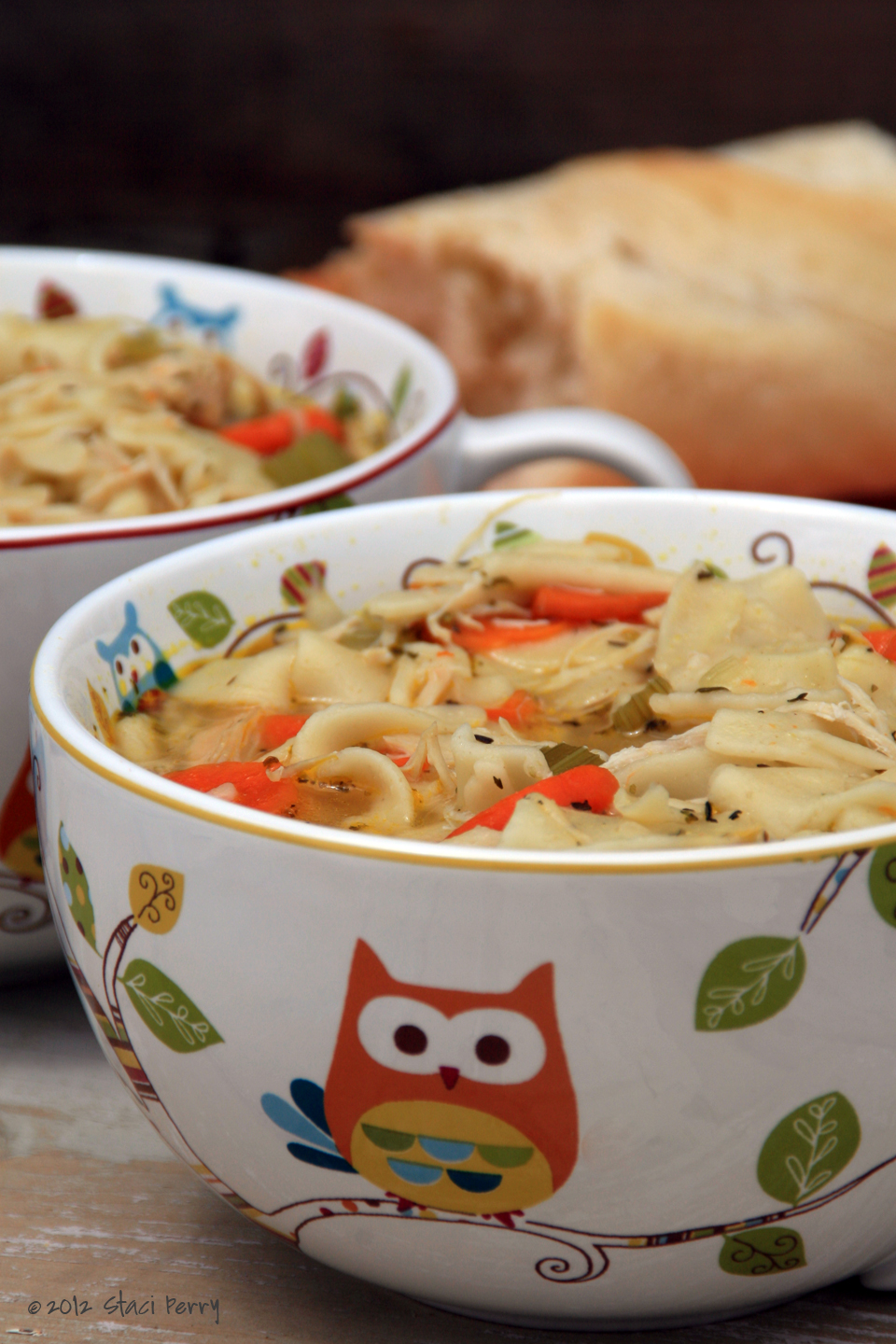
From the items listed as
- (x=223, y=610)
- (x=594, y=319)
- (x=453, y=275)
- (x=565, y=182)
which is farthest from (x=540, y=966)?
(x=565, y=182)

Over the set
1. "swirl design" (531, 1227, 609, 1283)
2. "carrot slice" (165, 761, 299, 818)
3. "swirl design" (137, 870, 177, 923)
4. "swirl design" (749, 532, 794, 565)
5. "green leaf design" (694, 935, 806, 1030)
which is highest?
"green leaf design" (694, 935, 806, 1030)

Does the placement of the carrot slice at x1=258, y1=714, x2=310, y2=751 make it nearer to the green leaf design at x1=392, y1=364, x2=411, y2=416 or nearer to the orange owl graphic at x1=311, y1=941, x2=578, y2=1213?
the orange owl graphic at x1=311, y1=941, x2=578, y2=1213

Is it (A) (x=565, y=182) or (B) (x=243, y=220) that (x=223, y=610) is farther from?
(B) (x=243, y=220)

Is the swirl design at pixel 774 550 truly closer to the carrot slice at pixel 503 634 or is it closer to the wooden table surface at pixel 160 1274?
the carrot slice at pixel 503 634

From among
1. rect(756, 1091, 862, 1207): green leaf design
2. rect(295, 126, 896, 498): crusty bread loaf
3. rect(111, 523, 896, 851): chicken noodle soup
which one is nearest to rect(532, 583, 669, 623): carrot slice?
rect(111, 523, 896, 851): chicken noodle soup

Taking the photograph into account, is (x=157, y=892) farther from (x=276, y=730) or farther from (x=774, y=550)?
(x=774, y=550)

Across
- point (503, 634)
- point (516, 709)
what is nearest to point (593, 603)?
point (503, 634)
